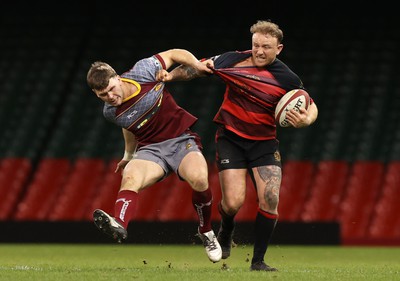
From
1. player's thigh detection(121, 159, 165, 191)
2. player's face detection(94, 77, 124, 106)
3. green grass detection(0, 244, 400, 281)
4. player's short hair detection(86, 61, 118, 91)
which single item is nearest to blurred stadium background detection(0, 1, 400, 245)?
green grass detection(0, 244, 400, 281)

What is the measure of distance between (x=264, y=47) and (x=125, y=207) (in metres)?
1.78

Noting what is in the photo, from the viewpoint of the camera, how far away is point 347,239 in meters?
14.7

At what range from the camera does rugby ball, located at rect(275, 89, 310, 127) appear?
26.7 ft

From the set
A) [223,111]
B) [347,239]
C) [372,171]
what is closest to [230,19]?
[372,171]

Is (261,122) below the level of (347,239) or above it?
above

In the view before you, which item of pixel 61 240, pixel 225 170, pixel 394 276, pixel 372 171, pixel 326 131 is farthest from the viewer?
pixel 326 131

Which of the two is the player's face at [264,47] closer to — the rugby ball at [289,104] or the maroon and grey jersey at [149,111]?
the rugby ball at [289,104]

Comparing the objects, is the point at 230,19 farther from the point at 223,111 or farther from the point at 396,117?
the point at 223,111

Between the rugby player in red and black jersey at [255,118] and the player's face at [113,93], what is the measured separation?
1.74 feet

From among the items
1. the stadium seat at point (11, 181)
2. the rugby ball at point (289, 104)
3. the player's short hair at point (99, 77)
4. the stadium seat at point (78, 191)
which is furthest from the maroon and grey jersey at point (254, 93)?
the stadium seat at point (11, 181)

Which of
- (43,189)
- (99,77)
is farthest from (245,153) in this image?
(43,189)

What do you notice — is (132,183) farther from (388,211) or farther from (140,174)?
(388,211)

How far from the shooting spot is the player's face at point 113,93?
786cm

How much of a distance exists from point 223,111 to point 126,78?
0.93 meters
